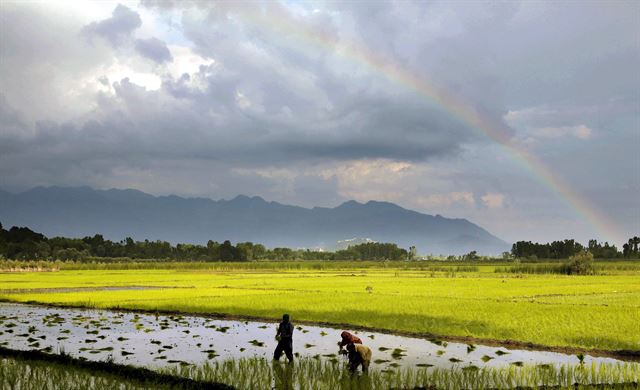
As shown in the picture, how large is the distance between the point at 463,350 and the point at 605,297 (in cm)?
2548

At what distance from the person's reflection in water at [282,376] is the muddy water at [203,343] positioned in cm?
188

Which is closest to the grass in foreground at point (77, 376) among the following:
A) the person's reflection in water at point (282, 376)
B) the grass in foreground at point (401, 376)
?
the grass in foreground at point (401, 376)

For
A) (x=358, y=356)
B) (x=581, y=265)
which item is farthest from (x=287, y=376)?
(x=581, y=265)

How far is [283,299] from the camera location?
35.6m

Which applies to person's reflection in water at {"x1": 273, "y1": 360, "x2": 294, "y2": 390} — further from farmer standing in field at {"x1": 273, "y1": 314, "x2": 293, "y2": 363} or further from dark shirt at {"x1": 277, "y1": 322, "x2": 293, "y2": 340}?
dark shirt at {"x1": 277, "y1": 322, "x2": 293, "y2": 340}

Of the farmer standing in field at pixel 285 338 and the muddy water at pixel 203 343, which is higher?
the farmer standing in field at pixel 285 338

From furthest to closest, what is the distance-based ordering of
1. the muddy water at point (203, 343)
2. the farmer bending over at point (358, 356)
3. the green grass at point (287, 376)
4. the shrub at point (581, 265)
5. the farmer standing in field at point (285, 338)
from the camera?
the shrub at point (581, 265) → the muddy water at point (203, 343) → the farmer standing in field at point (285, 338) → the farmer bending over at point (358, 356) → the green grass at point (287, 376)

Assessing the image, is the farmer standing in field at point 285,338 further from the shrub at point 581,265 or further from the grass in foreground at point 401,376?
the shrub at point 581,265

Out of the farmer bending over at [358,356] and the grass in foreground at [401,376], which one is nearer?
the grass in foreground at [401,376]

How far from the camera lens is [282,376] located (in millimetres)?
13297

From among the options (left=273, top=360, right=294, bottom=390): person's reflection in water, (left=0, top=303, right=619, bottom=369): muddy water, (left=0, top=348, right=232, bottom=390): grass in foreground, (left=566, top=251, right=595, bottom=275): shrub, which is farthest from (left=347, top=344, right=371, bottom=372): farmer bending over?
(left=566, top=251, right=595, bottom=275): shrub

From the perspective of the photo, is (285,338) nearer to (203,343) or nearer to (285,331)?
(285,331)

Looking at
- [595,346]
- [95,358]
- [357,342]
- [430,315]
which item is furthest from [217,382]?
[430,315]

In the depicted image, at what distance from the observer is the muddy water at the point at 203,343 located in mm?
15922
